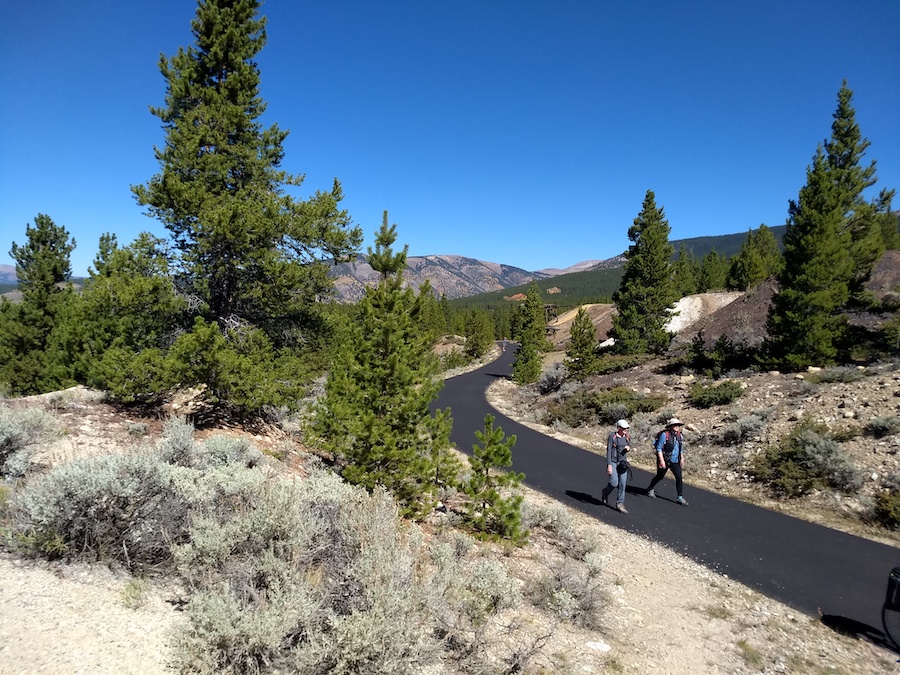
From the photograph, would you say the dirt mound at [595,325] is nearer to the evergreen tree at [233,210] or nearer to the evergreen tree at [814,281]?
the evergreen tree at [814,281]

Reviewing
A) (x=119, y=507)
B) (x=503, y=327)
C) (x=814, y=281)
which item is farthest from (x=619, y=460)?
(x=503, y=327)

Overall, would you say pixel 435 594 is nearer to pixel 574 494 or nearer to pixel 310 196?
pixel 574 494

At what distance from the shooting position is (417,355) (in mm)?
8383

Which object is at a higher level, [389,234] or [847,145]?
[847,145]

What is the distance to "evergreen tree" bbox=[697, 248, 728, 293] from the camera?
206 feet

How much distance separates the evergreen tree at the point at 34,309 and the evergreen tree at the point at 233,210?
13.5 m

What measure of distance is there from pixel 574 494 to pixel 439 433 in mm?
4405

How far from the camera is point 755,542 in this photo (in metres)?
7.88

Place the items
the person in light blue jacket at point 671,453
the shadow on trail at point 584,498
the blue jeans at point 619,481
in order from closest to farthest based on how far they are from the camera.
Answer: the blue jeans at point 619,481 < the person in light blue jacket at point 671,453 < the shadow on trail at point 584,498

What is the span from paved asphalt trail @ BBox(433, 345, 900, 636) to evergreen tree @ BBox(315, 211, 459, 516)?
402cm

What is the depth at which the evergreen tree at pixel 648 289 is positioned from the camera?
29219 mm

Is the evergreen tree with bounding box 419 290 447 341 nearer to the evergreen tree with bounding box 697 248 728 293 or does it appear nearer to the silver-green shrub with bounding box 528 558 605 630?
the silver-green shrub with bounding box 528 558 605 630

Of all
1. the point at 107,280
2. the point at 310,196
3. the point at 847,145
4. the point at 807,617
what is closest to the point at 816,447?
the point at 807,617

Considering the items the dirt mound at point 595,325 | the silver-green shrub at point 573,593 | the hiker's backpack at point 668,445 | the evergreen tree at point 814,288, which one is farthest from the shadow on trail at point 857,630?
the dirt mound at point 595,325
